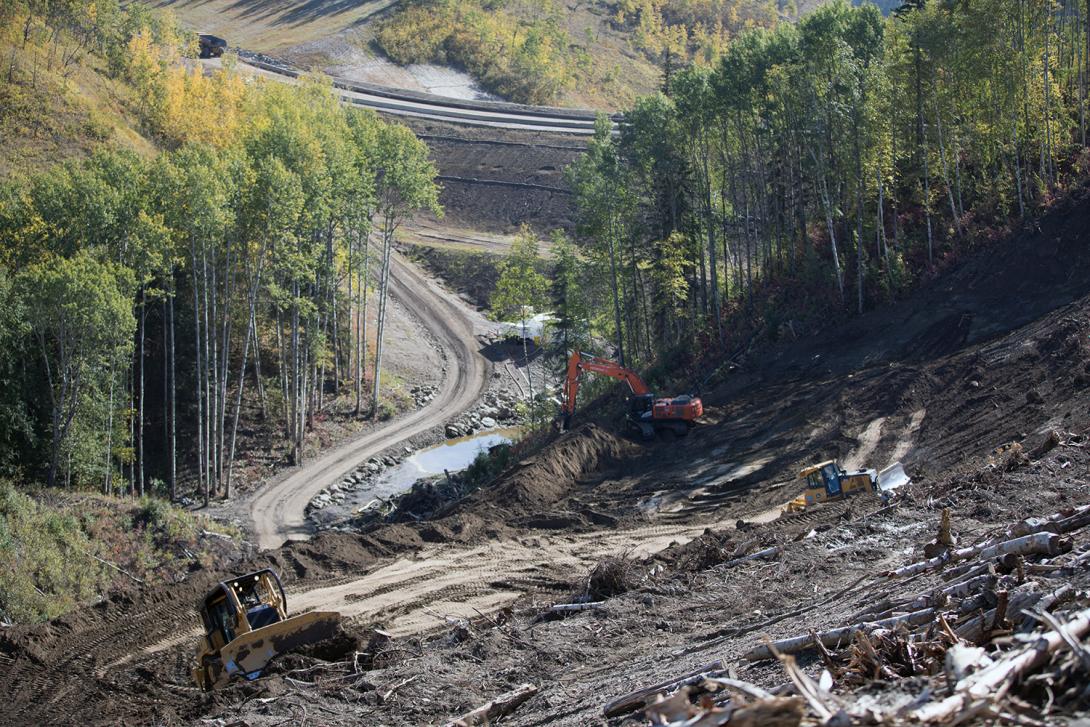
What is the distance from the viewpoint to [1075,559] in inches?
424

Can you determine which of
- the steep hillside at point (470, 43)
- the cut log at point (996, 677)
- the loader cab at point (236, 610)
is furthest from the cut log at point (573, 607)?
the steep hillside at point (470, 43)

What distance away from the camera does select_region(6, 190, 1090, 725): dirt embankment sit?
15734 mm

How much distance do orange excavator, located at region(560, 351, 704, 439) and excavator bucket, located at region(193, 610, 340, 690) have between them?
783 inches

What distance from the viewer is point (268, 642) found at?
18.2m

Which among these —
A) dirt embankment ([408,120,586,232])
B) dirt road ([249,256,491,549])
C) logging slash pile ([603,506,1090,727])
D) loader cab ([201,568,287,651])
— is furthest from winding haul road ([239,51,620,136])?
logging slash pile ([603,506,1090,727])

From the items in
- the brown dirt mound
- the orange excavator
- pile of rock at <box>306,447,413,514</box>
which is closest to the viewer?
the brown dirt mound

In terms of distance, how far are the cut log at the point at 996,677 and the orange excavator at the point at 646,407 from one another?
28.7 m

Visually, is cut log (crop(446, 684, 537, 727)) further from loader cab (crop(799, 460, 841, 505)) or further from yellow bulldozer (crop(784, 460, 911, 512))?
loader cab (crop(799, 460, 841, 505))

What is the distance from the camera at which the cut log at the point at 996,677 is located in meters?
6.73

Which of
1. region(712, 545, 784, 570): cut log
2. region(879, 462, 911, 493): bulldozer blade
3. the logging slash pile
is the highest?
the logging slash pile

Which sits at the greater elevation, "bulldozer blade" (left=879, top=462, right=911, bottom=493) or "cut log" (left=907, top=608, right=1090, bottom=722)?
"cut log" (left=907, top=608, right=1090, bottom=722)

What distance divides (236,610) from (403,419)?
3272cm

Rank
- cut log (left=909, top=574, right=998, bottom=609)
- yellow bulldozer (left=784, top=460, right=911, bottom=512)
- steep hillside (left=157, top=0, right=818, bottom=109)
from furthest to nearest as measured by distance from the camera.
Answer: steep hillside (left=157, top=0, right=818, bottom=109), yellow bulldozer (left=784, top=460, right=911, bottom=512), cut log (left=909, top=574, right=998, bottom=609)

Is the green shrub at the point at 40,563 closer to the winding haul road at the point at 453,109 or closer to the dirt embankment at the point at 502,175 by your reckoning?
the dirt embankment at the point at 502,175
